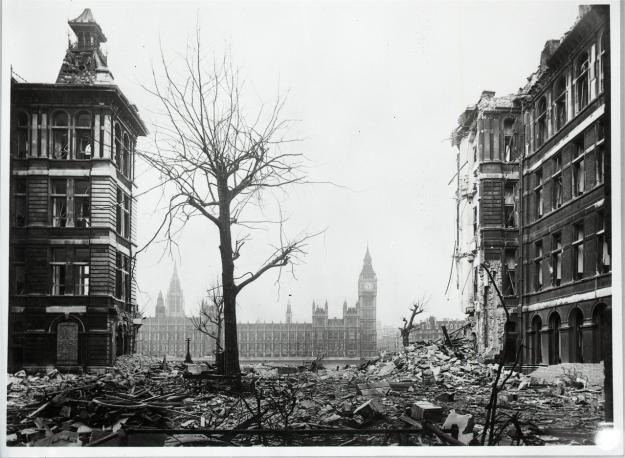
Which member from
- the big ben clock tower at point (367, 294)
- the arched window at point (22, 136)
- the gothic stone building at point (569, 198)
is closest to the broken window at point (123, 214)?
the arched window at point (22, 136)

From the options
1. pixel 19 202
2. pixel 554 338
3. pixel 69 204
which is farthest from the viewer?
pixel 554 338

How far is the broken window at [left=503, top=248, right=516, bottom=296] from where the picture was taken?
26.4ft

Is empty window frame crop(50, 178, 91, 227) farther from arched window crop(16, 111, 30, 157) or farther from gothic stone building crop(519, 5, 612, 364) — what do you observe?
gothic stone building crop(519, 5, 612, 364)

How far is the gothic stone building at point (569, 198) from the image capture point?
7.05 m

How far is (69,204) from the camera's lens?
290 inches

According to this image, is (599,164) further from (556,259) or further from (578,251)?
(556,259)

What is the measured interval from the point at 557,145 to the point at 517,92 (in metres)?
0.93

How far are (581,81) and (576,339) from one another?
346 centimetres

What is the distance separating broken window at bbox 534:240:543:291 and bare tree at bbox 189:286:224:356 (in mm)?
4590

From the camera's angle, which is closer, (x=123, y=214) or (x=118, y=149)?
(x=123, y=214)

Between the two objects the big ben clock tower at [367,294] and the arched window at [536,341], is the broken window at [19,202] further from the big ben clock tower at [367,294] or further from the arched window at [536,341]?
the arched window at [536,341]

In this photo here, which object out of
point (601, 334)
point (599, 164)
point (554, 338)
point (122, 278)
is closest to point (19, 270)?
point (122, 278)

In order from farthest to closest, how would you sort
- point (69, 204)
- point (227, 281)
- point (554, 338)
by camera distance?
point (554, 338), point (227, 281), point (69, 204)

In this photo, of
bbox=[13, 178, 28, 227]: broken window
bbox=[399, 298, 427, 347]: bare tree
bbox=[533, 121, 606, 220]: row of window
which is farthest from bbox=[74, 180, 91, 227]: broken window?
bbox=[533, 121, 606, 220]: row of window
